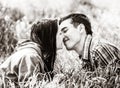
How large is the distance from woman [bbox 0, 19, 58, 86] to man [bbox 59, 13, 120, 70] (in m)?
0.13

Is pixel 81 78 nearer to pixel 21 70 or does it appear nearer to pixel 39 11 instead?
pixel 21 70

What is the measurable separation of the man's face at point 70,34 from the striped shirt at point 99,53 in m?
0.11

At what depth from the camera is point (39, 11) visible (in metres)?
5.11

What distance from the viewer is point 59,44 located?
193 inches

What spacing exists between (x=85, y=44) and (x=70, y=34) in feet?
0.62

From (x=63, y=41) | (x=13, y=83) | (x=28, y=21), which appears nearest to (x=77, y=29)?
(x=63, y=41)

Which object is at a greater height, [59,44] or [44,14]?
[44,14]

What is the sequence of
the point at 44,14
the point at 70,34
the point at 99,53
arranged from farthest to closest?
1. the point at 44,14
2. the point at 70,34
3. the point at 99,53

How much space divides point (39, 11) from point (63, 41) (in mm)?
459

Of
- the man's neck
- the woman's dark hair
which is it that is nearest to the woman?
the woman's dark hair

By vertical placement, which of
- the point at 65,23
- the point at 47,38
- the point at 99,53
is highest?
the point at 65,23

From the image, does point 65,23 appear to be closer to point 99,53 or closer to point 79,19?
point 79,19

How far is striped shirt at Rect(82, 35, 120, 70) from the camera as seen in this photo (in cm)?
473

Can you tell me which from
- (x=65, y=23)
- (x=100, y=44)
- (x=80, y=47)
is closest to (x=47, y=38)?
(x=65, y=23)
